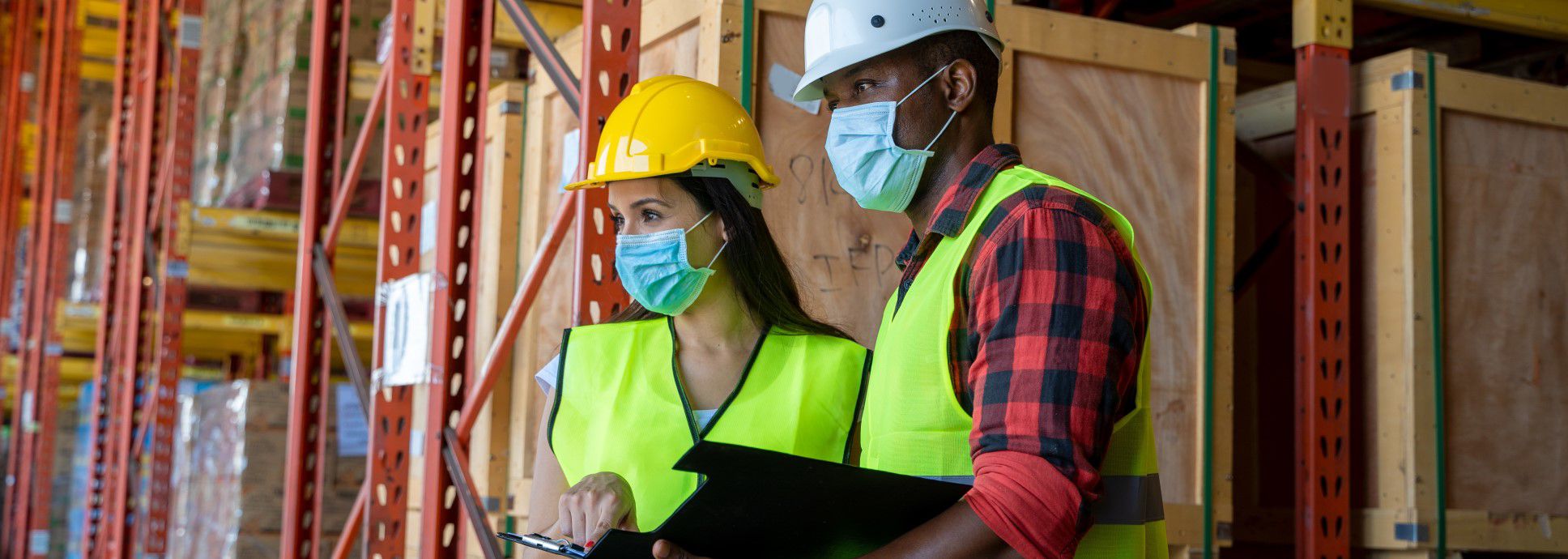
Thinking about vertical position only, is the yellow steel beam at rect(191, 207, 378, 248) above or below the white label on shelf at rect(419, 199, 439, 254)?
above

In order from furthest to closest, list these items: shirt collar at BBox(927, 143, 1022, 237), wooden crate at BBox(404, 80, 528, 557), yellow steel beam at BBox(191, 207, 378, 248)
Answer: yellow steel beam at BBox(191, 207, 378, 248) → wooden crate at BBox(404, 80, 528, 557) → shirt collar at BBox(927, 143, 1022, 237)

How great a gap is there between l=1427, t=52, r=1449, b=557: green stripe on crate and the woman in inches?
→ 101

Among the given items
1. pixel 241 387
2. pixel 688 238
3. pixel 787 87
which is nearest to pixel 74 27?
pixel 241 387

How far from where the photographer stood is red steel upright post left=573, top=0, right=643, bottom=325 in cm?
357

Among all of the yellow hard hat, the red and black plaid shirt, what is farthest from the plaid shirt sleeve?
the yellow hard hat

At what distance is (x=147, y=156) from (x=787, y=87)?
609cm

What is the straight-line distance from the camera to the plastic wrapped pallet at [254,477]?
23.7 feet

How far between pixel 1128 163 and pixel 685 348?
1826mm

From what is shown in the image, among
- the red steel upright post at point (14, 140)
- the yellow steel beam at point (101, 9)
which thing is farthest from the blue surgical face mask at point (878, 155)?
the red steel upright post at point (14, 140)

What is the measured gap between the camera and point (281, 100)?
724 centimetres

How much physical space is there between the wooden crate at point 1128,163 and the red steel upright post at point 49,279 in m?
9.17

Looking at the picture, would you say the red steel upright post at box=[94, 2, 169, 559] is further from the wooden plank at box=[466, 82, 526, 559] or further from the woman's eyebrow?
the woman's eyebrow

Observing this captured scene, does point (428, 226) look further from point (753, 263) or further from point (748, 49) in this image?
point (753, 263)

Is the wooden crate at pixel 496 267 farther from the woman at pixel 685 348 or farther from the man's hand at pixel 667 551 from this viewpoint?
the man's hand at pixel 667 551
